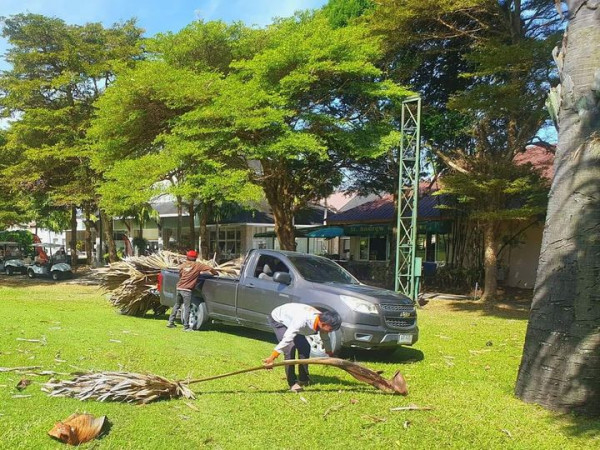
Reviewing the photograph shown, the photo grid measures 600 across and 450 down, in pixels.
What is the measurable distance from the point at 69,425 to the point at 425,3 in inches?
652

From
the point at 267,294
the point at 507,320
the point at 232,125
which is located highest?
the point at 232,125

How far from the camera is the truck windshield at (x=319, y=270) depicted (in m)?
9.18

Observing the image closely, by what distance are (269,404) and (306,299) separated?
9.97ft

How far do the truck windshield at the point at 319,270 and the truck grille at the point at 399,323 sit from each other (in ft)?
4.69

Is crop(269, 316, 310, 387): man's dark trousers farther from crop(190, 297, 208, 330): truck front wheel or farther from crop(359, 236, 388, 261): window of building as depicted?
crop(359, 236, 388, 261): window of building

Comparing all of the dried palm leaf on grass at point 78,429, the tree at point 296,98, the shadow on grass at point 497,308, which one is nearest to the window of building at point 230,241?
the tree at point 296,98

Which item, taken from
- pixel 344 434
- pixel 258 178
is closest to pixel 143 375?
pixel 344 434

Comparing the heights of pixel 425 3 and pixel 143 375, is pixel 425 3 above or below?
above

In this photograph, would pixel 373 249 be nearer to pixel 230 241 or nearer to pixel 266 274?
pixel 230 241

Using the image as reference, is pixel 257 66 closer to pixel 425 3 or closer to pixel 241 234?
pixel 425 3

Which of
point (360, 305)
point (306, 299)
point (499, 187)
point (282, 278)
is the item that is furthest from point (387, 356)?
point (499, 187)

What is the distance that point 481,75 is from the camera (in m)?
16.1

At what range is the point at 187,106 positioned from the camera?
18.5 metres

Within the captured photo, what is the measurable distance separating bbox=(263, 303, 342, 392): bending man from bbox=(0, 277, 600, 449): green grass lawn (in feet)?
0.70
